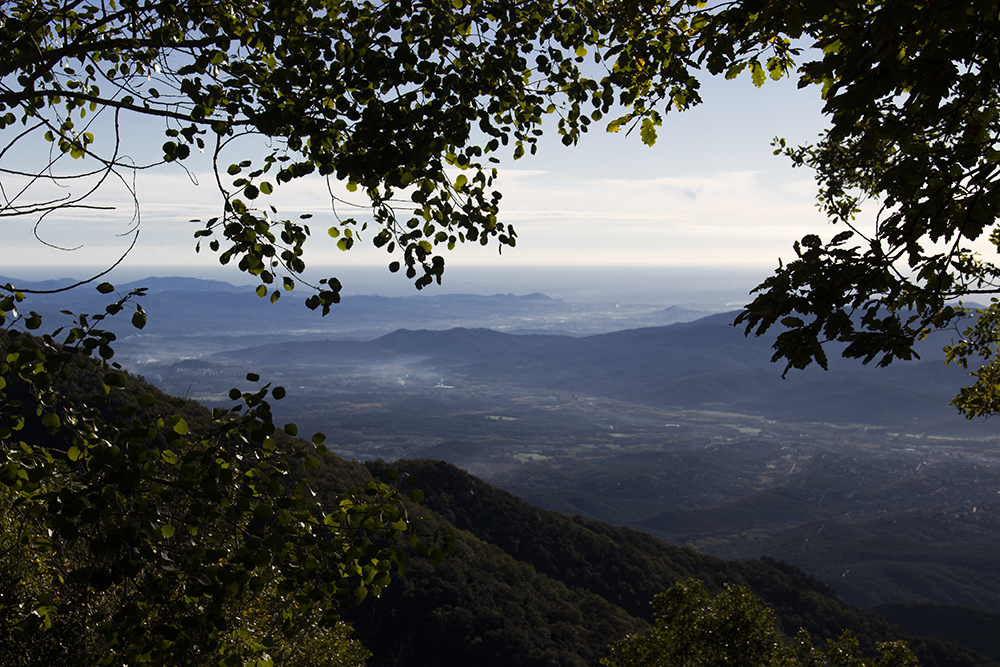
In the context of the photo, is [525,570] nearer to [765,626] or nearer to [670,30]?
[765,626]

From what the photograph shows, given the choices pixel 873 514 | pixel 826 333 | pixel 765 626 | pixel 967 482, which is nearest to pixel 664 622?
pixel 765 626

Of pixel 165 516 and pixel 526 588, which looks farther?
pixel 526 588

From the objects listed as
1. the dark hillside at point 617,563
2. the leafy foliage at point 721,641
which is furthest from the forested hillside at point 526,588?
the leafy foliage at point 721,641

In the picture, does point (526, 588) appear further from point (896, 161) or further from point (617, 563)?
point (896, 161)

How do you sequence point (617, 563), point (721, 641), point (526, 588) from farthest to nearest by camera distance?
1. point (617, 563)
2. point (526, 588)
3. point (721, 641)

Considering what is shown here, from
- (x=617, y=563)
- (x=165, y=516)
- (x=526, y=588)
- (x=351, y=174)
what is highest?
(x=351, y=174)

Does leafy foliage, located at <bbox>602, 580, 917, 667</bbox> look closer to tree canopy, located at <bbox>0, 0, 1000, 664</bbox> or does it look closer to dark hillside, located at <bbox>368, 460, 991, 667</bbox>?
tree canopy, located at <bbox>0, 0, 1000, 664</bbox>

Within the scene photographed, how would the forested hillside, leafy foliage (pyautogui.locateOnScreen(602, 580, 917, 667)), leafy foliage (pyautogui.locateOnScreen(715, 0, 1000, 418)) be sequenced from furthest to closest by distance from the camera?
the forested hillside → leafy foliage (pyautogui.locateOnScreen(602, 580, 917, 667)) → leafy foliage (pyautogui.locateOnScreen(715, 0, 1000, 418))

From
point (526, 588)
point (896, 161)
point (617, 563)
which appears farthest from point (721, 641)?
point (617, 563)

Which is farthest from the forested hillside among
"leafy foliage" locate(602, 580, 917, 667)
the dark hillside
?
"leafy foliage" locate(602, 580, 917, 667)
